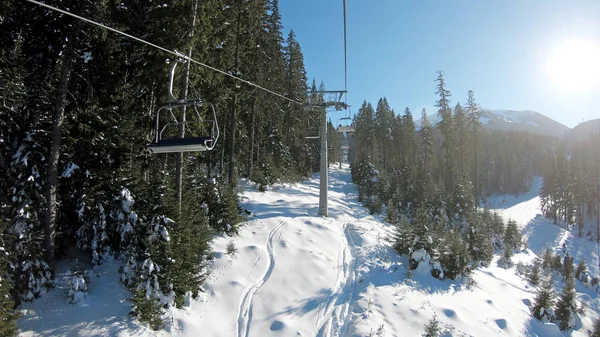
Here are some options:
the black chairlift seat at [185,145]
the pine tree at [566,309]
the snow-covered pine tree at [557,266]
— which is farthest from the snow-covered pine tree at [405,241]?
the snow-covered pine tree at [557,266]

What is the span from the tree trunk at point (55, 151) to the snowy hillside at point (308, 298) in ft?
4.66

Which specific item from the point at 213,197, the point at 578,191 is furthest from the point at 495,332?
the point at 578,191

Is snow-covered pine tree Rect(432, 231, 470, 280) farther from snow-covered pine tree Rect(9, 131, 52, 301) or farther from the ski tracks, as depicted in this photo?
snow-covered pine tree Rect(9, 131, 52, 301)

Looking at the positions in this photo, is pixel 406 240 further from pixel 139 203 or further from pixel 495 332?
pixel 139 203

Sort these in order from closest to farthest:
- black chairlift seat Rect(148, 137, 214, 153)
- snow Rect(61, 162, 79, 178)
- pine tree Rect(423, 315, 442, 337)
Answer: black chairlift seat Rect(148, 137, 214, 153) → pine tree Rect(423, 315, 442, 337) → snow Rect(61, 162, 79, 178)

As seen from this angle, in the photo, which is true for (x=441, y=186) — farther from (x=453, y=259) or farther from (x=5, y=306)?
(x=5, y=306)

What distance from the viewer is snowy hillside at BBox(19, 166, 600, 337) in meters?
8.05

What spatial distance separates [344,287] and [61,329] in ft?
26.1

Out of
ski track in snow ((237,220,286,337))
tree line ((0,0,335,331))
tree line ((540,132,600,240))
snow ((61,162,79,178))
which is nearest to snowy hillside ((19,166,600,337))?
ski track in snow ((237,220,286,337))

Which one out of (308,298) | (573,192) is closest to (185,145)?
(308,298)

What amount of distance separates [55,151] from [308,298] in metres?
8.82

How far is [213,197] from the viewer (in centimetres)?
1295

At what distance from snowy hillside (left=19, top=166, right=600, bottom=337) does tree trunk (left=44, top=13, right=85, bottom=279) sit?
142cm

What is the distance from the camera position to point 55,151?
371 inches
